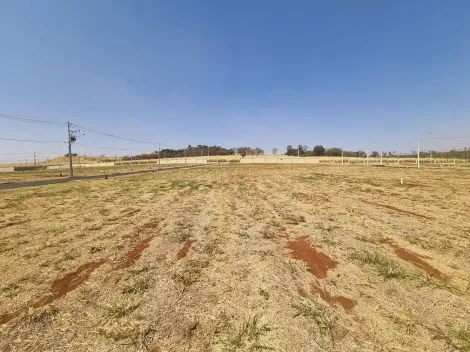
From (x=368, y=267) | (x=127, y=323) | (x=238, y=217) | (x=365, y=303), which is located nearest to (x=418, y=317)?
(x=365, y=303)

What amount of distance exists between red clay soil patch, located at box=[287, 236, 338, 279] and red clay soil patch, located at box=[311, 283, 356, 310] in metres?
0.54

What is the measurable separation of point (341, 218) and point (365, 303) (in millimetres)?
6364

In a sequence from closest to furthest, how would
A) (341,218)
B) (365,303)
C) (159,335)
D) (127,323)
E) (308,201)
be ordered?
(159,335), (127,323), (365,303), (341,218), (308,201)

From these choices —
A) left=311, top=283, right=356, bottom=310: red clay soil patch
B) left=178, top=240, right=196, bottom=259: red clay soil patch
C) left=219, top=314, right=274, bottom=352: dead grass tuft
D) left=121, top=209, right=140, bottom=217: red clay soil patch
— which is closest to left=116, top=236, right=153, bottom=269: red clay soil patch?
left=178, top=240, right=196, bottom=259: red clay soil patch

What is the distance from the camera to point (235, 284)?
4.68 meters

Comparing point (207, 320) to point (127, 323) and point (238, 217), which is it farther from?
point (238, 217)

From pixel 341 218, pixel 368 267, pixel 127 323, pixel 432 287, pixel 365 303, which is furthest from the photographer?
pixel 341 218

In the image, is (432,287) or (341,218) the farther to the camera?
(341,218)

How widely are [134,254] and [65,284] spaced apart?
176 centimetres

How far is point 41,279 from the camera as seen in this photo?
486cm

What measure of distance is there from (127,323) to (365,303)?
413cm

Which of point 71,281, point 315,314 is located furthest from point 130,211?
point 315,314

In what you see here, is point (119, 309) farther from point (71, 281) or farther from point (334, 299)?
point (334, 299)

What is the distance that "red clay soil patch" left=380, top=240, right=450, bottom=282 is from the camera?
5.02 metres
